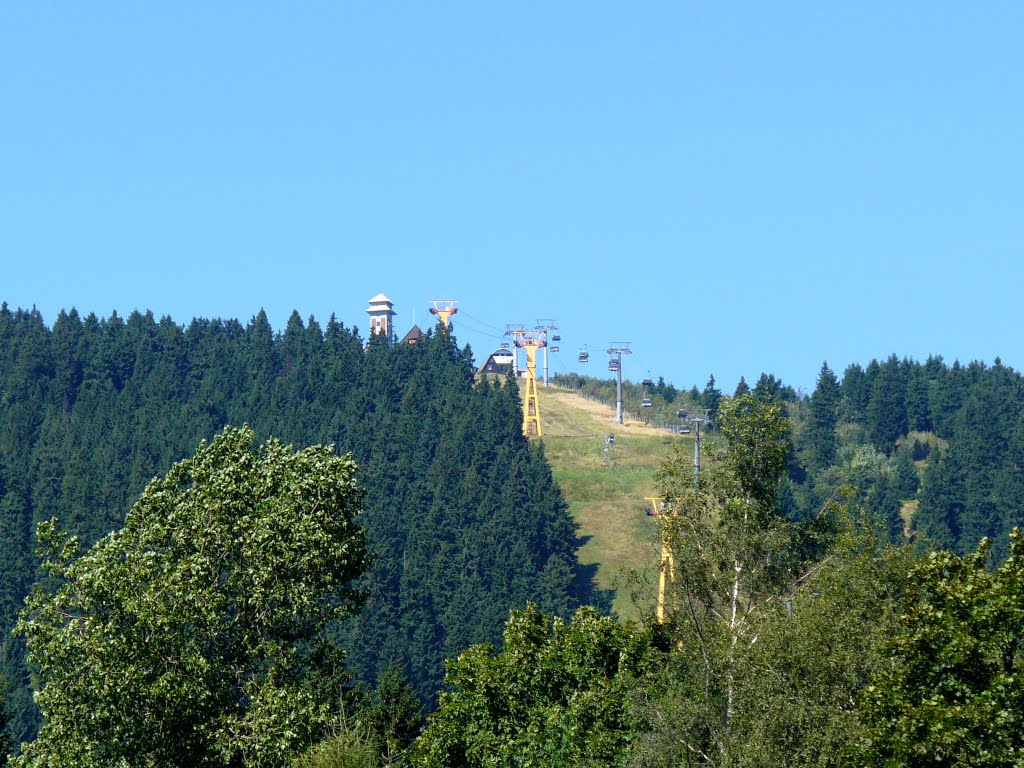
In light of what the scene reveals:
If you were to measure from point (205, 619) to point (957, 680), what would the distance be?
874 inches

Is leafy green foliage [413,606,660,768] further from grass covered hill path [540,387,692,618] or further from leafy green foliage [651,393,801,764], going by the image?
grass covered hill path [540,387,692,618]

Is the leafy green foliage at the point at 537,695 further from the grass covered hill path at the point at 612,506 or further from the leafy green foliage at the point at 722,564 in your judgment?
the grass covered hill path at the point at 612,506

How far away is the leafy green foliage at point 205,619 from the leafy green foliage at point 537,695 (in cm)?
668

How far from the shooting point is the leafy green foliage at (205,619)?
4600cm

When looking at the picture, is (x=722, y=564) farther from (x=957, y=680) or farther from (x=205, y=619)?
(x=205, y=619)

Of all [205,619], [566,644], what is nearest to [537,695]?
[566,644]

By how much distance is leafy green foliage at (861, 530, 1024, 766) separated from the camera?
1262 inches

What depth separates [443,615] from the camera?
158 m

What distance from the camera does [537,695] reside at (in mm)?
57281


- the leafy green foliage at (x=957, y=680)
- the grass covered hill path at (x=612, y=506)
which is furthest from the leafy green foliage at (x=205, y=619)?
the grass covered hill path at (x=612, y=506)

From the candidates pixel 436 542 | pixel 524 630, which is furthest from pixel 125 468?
pixel 524 630

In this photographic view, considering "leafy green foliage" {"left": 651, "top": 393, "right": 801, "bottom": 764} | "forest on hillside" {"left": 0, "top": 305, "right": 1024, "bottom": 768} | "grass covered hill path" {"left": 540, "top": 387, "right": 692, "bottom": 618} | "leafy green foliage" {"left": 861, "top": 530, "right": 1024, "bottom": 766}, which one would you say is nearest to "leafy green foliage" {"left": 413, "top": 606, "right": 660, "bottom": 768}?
"forest on hillside" {"left": 0, "top": 305, "right": 1024, "bottom": 768}

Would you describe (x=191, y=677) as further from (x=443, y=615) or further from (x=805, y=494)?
(x=805, y=494)

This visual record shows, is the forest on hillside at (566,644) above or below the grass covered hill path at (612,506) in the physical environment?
below
